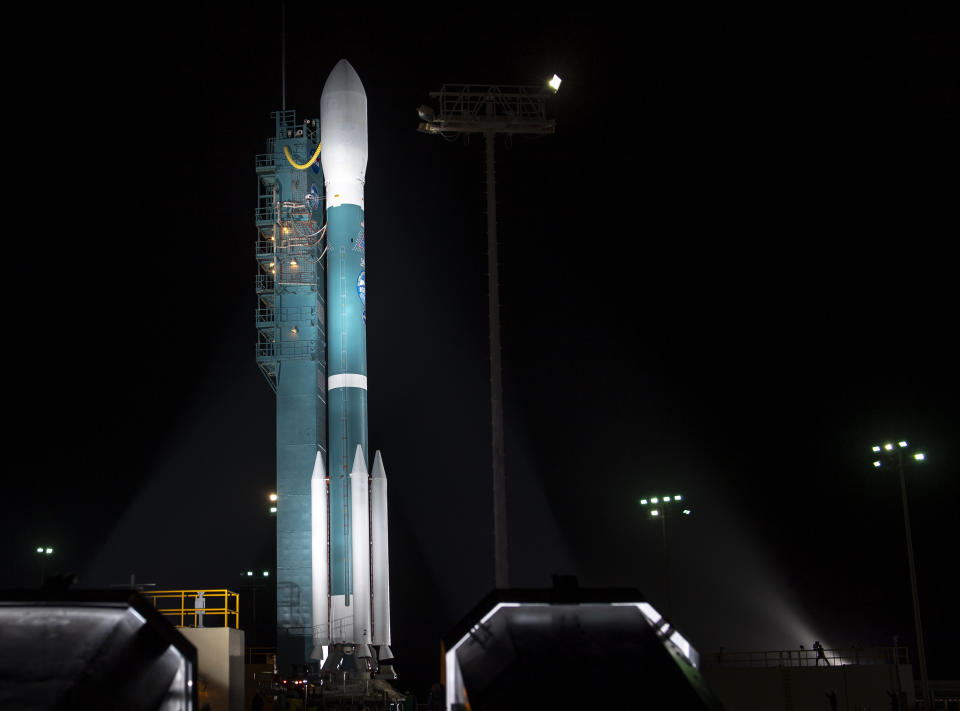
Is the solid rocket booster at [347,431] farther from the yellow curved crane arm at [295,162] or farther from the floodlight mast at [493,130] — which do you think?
the floodlight mast at [493,130]

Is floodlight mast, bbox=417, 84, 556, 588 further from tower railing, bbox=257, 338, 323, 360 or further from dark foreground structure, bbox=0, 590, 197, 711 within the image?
dark foreground structure, bbox=0, 590, 197, 711

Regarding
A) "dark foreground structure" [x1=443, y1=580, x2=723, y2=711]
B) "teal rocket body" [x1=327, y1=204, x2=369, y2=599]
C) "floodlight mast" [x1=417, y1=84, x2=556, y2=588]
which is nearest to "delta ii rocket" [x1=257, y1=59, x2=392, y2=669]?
"teal rocket body" [x1=327, y1=204, x2=369, y2=599]

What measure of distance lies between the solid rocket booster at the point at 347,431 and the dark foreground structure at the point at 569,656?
19.6m

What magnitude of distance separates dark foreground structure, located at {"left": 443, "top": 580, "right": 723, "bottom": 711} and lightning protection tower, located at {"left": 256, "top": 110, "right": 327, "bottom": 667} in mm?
22835

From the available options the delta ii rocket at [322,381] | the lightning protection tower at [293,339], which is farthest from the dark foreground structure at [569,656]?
the lightning protection tower at [293,339]

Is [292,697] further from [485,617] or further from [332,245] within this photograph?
[485,617]

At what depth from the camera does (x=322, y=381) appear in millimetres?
33719

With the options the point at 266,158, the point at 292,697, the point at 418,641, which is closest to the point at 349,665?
the point at 292,697

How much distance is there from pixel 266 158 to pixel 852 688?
24565mm

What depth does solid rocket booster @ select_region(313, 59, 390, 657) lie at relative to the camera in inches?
1125

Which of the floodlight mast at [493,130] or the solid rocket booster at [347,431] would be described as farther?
the solid rocket booster at [347,431]

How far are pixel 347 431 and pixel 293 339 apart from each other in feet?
16.8

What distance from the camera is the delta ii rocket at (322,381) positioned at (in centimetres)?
2878

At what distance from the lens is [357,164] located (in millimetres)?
31422
